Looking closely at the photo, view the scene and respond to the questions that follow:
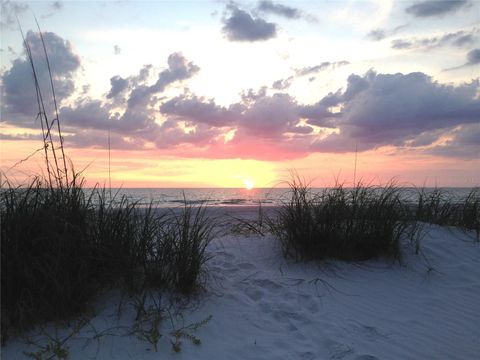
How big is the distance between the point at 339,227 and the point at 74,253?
11.4 ft

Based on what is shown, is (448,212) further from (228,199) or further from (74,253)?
(228,199)

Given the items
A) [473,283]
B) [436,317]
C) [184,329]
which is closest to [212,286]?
[184,329]

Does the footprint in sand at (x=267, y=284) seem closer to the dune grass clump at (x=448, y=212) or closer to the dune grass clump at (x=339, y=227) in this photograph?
the dune grass clump at (x=339, y=227)

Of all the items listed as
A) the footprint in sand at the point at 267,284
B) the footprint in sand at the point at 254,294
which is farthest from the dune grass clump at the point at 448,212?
the footprint in sand at the point at 254,294

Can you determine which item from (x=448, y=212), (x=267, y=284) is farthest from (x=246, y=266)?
(x=448, y=212)

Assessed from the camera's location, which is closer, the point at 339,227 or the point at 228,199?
the point at 339,227

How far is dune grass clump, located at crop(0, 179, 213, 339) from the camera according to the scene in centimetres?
358

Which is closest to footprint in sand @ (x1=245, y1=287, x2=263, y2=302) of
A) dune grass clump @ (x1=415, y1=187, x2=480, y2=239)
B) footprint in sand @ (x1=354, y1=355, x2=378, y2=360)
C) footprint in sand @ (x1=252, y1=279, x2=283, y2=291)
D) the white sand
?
the white sand

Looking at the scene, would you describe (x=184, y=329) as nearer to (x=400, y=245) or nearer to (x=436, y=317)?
(x=436, y=317)

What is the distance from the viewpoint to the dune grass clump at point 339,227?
5.72 m

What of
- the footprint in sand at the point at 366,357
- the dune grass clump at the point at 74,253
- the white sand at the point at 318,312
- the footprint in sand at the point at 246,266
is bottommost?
the footprint in sand at the point at 366,357

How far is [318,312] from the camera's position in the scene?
4.39 metres

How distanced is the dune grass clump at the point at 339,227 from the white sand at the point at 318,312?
0.20m

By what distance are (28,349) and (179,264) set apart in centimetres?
152
